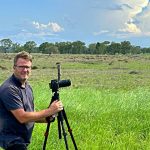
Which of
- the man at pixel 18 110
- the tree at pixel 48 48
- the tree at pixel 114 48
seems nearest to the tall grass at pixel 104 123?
the man at pixel 18 110

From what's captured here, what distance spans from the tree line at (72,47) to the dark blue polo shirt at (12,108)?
104803 millimetres

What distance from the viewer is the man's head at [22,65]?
5547 mm

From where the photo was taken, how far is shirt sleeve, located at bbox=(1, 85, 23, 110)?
17.9 ft

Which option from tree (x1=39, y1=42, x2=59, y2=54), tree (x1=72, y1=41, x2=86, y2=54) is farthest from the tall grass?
tree (x1=72, y1=41, x2=86, y2=54)

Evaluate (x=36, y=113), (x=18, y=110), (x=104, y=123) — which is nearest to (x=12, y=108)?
(x=18, y=110)

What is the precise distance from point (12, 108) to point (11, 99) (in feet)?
0.37

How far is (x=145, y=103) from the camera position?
12.6 m

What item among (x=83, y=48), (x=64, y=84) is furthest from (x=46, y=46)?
(x=64, y=84)

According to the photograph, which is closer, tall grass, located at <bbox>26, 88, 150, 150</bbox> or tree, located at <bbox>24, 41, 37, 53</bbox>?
tall grass, located at <bbox>26, 88, 150, 150</bbox>

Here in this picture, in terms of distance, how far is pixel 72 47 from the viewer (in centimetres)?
11988

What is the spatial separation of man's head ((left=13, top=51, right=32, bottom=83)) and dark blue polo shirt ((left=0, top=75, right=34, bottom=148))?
0.10 m

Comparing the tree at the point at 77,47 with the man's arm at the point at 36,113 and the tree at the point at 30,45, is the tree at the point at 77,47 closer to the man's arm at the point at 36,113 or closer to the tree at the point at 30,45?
the tree at the point at 30,45

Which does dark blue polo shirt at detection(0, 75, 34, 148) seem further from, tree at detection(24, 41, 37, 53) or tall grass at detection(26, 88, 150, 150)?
tree at detection(24, 41, 37, 53)

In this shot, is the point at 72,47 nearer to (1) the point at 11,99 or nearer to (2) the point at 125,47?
(2) the point at 125,47
